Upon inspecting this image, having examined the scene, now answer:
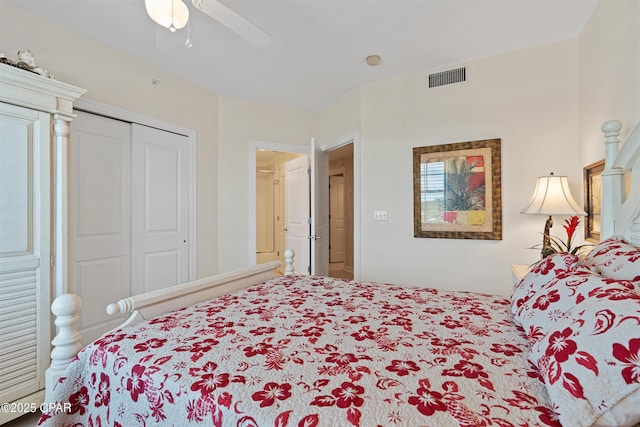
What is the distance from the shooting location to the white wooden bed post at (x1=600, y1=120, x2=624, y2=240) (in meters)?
1.58

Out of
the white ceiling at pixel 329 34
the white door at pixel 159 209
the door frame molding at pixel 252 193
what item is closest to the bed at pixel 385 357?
the white ceiling at pixel 329 34

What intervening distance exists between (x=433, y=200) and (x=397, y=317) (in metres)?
1.86

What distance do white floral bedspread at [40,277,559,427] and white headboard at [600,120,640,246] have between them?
0.69 m

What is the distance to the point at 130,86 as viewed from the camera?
2.74 metres

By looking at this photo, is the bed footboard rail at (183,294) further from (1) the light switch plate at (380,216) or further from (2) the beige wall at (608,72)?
(2) the beige wall at (608,72)

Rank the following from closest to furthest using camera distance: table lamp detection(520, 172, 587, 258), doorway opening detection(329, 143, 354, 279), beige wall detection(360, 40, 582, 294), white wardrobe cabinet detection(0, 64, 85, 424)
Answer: white wardrobe cabinet detection(0, 64, 85, 424) → table lamp detection(520, 172, 587, 258) → beige wall detection(360, 40, 582, 294) → doorway opening detection(329, 143, 354, 279)

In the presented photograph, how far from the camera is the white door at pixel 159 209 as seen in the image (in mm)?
2854

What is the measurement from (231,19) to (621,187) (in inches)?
88.6

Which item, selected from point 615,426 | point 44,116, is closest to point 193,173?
point 44,116

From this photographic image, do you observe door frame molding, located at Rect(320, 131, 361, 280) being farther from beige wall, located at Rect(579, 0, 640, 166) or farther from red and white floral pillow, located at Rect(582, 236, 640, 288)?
red and white floral pillow, located at Rect(582, 236, 640, 288)

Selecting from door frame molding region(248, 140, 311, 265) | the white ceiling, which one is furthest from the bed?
door frame molding region(248, 140, 311, 265)

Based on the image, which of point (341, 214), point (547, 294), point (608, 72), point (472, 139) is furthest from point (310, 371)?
point (341, 214)

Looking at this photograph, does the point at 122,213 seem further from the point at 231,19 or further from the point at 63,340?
the point at 231,19

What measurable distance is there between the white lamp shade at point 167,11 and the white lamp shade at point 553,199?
2586mm
